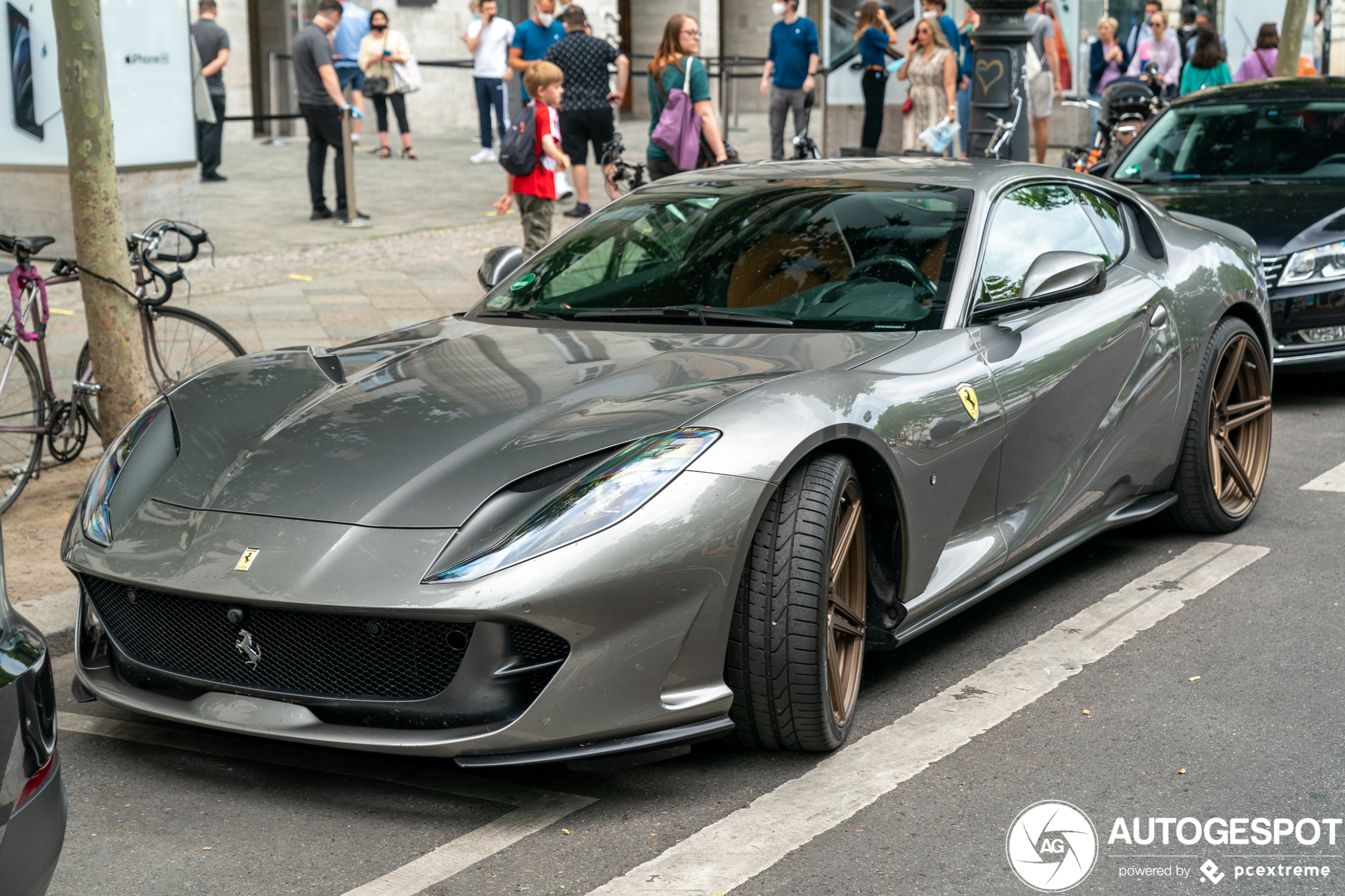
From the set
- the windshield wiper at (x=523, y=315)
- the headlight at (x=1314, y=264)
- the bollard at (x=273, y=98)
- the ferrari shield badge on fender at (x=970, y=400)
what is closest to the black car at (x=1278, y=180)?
the headlight at (x=1314, y=264)

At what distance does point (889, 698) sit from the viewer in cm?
407

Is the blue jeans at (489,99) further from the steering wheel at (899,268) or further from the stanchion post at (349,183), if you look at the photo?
the steering wheel at (899,268)

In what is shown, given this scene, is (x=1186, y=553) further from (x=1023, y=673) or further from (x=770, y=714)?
(x=770, y=714)

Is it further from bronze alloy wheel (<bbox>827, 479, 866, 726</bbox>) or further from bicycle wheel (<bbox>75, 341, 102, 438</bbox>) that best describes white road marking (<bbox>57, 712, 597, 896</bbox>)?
bicycle wheel (<bbox>75, 341, 102, 438</bbox>)

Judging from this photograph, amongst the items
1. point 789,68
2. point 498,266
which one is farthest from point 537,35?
point 498,266

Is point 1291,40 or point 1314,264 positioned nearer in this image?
point 1314,264

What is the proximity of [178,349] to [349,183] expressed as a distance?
7382 mm

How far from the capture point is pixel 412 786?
140 inches

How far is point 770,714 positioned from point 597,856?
0.55 m

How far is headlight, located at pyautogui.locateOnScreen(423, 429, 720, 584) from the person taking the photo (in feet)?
10.4

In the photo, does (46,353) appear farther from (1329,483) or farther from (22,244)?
(1329,483)

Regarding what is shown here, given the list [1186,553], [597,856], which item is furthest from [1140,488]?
[597,856]

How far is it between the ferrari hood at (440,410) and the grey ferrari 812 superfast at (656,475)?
12 millimetres

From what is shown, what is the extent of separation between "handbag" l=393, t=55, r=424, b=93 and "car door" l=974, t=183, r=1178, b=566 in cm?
1545
